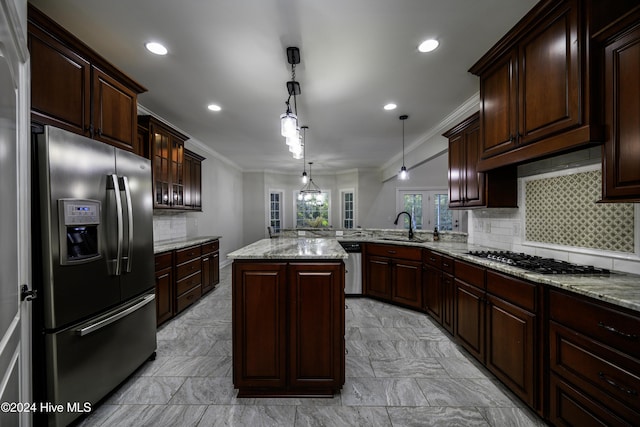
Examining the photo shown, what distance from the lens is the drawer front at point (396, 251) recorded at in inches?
137

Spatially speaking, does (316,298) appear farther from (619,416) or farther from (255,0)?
(255,0)

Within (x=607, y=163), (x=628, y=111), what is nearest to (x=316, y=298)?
(x=607, y=163)

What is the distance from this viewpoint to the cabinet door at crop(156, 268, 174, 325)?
2949 mm

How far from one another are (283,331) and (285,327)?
1.2 inches

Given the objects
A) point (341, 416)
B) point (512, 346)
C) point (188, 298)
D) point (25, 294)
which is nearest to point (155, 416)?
point (25, 294)

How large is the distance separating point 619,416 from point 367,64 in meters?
2.74

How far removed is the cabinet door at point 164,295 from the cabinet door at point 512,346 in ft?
10.7

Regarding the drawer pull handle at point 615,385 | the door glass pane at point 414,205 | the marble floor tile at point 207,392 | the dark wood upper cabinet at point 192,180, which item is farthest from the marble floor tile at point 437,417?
the door glass pane at point 414,205

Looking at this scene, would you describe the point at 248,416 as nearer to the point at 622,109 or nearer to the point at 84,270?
the point at 84,270

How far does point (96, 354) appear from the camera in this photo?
1744mm

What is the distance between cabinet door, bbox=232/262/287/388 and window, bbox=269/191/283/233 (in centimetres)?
652

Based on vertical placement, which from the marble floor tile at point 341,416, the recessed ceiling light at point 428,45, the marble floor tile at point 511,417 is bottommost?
the marble floor tile at point 511,417

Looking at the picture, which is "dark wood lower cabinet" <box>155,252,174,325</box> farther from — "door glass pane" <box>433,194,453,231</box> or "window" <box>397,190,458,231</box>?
"door glass pane" <box>433,194,453,231</box>

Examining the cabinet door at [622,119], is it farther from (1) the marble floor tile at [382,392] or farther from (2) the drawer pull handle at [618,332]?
(1) the marble floor tile at [382,392]
